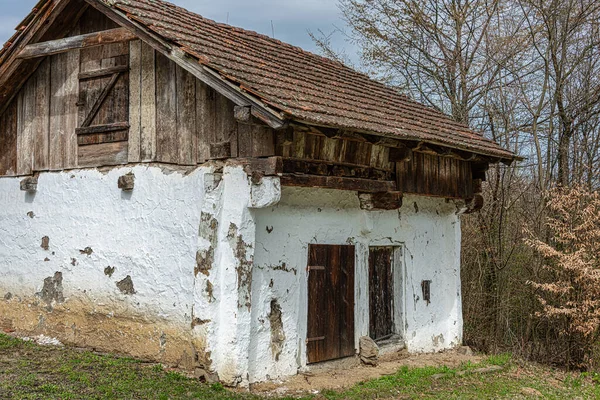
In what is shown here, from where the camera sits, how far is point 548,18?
12734 mm

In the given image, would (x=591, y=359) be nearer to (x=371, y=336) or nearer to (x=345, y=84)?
(x=371, y=336)

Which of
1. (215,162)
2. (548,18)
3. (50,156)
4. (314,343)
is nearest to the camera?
(215,162)

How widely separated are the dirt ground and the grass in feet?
0.67

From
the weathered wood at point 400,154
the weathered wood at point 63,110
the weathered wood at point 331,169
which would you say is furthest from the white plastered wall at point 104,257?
the weathered wood at point 400,154

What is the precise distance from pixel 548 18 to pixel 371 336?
8.06 m

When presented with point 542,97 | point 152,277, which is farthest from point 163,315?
point 542,97

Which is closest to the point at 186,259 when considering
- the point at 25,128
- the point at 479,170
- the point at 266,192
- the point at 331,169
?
the point at 266,192

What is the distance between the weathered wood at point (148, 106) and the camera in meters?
7.51

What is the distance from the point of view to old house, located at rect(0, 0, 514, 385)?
6730 millimetres

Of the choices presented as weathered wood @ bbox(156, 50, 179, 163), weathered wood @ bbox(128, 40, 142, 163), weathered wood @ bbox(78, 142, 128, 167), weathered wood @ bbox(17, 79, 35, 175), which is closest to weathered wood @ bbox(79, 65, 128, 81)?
weathered wood @ bbox(128, 40, 142, 163)

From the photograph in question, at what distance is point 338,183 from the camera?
7.59 meters

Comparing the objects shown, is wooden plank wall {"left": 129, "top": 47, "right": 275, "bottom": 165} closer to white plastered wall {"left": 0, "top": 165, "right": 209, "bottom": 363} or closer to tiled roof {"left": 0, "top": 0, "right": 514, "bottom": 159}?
white plastered wall {"left": 0, "top": 165, "right": 209, "bottom": 363}

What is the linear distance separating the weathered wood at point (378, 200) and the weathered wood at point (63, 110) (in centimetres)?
393

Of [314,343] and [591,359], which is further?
[591,359]
